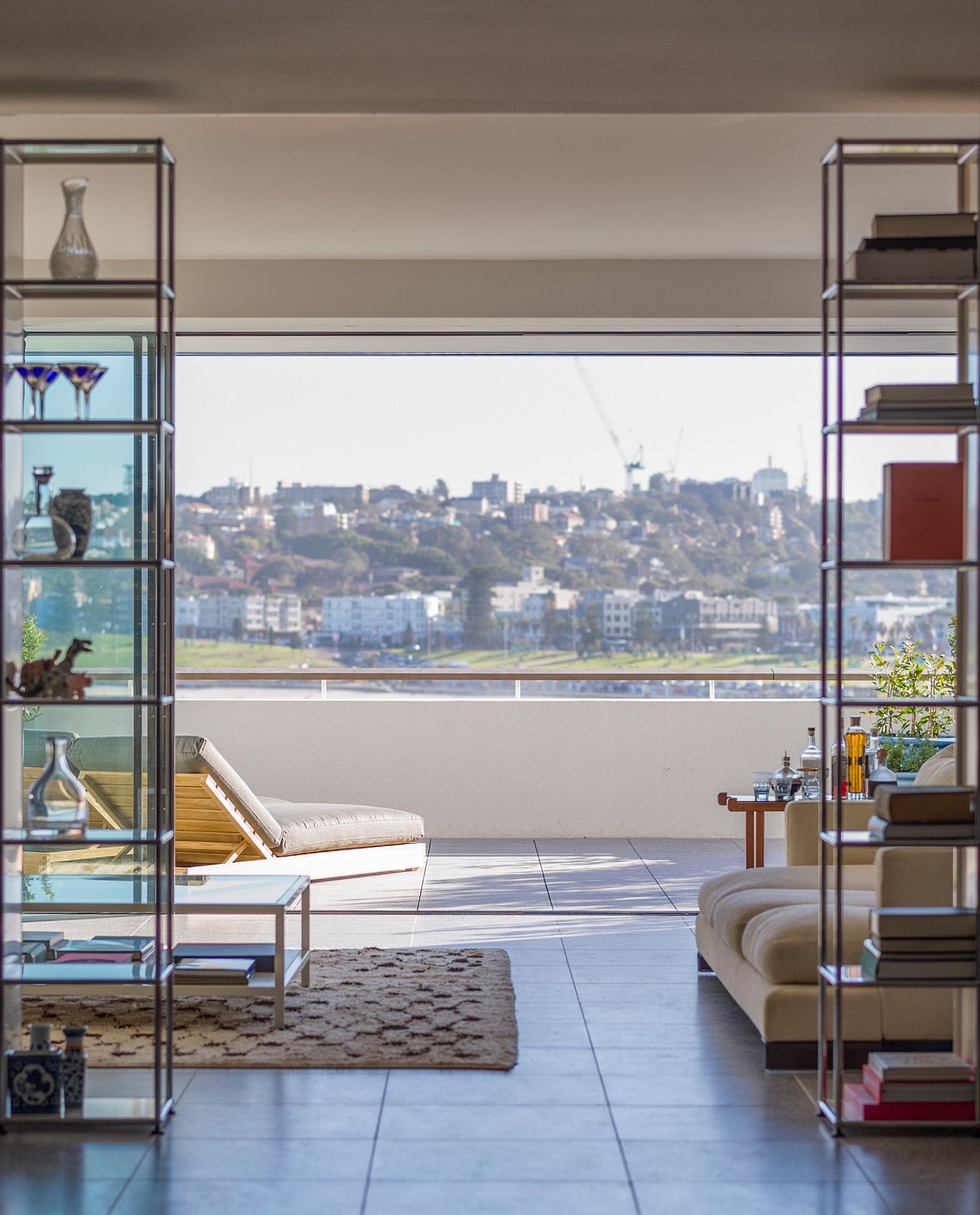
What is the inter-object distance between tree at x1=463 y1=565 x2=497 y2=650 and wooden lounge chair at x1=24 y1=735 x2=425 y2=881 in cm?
203

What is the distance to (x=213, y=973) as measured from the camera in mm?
4113

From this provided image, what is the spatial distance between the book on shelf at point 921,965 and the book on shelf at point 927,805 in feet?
1.03

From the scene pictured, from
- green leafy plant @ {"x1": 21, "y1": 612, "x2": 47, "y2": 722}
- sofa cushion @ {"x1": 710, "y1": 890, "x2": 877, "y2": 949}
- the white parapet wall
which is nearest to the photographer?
sofa cushion @ {"x1": 710, "y1": 890, "x2": 877, "y2": 949}

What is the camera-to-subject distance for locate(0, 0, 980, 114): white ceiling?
10.3 ft

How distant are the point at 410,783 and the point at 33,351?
378 cm

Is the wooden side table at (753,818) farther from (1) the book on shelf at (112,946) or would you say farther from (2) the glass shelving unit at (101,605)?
(1) the book on shelf at (112,946)

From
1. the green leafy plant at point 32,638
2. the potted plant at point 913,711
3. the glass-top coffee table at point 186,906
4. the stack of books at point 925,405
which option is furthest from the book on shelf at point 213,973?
the potted plant at point 913,711

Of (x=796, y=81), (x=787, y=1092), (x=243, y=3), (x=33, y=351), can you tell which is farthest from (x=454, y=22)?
(x=787, y=1092)

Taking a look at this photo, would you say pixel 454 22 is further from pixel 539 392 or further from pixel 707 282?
pixel 539 392

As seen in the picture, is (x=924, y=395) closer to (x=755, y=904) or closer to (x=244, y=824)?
(x=755, y=904)

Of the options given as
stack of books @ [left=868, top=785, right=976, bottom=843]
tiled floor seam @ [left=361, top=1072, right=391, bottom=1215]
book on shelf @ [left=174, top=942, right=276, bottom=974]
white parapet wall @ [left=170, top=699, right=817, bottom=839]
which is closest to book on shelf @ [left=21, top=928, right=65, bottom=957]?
book on shelf @ [left=174, top=942, right=276, bottom=974]

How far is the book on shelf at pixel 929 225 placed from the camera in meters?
3.31

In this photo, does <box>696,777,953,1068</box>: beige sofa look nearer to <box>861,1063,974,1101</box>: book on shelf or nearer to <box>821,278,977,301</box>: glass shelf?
<box>861,1063,974,1101</box>: book on shelf

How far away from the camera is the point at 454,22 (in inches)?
126
